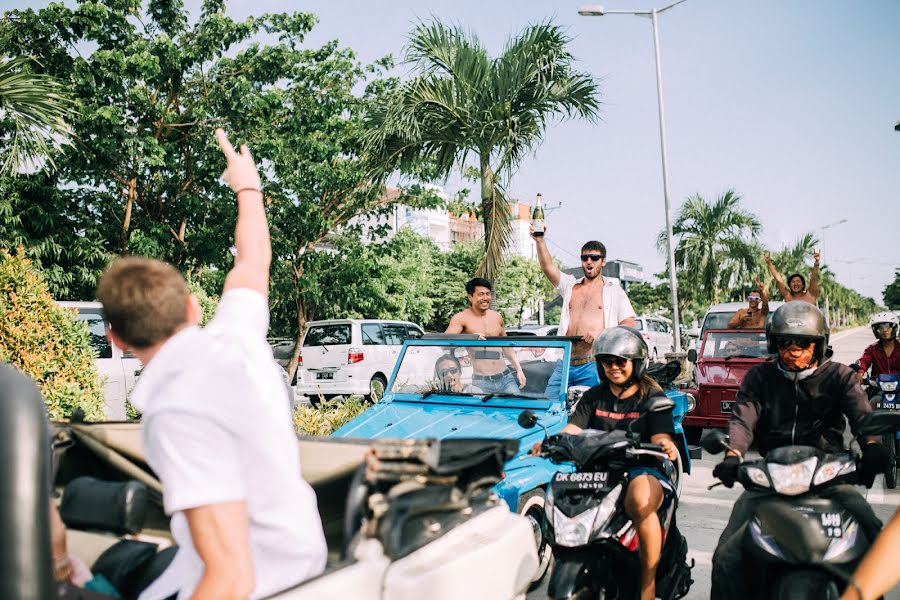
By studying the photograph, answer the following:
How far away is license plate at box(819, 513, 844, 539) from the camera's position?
8.63ft

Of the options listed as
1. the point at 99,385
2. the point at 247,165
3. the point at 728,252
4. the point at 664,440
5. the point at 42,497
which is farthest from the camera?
the point at 728,252

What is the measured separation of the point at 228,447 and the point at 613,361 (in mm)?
2686

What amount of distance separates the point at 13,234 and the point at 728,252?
22886mm

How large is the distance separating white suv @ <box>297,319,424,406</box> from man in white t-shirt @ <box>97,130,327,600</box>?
1304 cm

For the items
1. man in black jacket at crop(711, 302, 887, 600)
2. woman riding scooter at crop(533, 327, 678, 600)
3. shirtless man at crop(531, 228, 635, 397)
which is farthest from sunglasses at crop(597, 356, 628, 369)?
shirtless man at crop(531, 228, 635, 397)

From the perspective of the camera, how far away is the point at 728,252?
26.5 m

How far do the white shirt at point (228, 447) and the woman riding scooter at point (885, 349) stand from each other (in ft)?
24.7

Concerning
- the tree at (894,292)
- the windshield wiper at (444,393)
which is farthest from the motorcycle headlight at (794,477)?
the tree at (894,292)

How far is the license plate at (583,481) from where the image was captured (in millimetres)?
3346

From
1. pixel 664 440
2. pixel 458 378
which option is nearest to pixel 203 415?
pixel 664 440

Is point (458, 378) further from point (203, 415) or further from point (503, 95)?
point (503, 95)

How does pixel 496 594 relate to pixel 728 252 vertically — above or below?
below

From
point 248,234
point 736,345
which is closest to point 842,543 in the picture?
point 248,234

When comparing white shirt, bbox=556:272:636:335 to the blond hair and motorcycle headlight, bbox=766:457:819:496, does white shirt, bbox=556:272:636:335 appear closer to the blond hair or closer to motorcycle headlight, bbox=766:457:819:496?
motorcycle headlight, bbox=766:457:819:496
